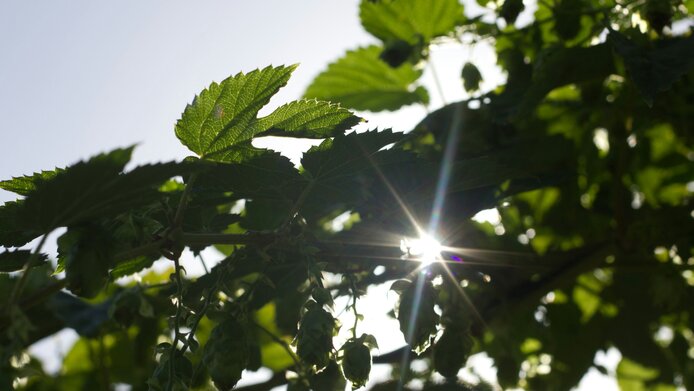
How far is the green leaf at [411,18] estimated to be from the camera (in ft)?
8.36

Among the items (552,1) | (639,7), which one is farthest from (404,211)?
(552,1)

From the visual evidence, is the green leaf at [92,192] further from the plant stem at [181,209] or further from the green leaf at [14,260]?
the green leaf at [14,260]

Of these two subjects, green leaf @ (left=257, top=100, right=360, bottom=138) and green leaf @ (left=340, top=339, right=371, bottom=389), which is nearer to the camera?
green leaf @ (left=340, top=339, right=371, bottom=389)

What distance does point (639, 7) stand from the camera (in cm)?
195

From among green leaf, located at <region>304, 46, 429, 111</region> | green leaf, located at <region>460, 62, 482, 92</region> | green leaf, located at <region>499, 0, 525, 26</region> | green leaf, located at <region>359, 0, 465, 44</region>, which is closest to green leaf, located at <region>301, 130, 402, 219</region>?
green leaf, located at <region>499, 0, 525, 26</region>

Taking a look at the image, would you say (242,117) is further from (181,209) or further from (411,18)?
(411,18)

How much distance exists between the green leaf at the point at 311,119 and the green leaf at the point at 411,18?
108 centimetres

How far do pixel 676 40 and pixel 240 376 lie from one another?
1.28 m

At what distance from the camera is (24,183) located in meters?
1.50

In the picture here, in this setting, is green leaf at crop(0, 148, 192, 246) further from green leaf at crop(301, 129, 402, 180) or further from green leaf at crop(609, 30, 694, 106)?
green leaf at crop(609, 30, 694, 106)

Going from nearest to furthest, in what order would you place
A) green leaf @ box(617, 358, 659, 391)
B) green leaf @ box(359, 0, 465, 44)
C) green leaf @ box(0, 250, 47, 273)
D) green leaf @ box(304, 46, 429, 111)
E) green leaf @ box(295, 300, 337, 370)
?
green leaf @ box(295, 300, 337, 370)
green leaf @ box(0, 250, 47, 273)
green leaf @ box(359, 0, 465, 44)
green leaf @ box(617, 358, 659, 391)
green leaf @ box(304, 46, 429, 111)

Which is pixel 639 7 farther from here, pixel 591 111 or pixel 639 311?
pixel 639 311

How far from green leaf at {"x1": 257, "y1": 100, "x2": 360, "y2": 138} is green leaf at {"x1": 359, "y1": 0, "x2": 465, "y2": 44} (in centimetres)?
108

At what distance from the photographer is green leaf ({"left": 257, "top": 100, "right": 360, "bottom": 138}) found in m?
1.49
